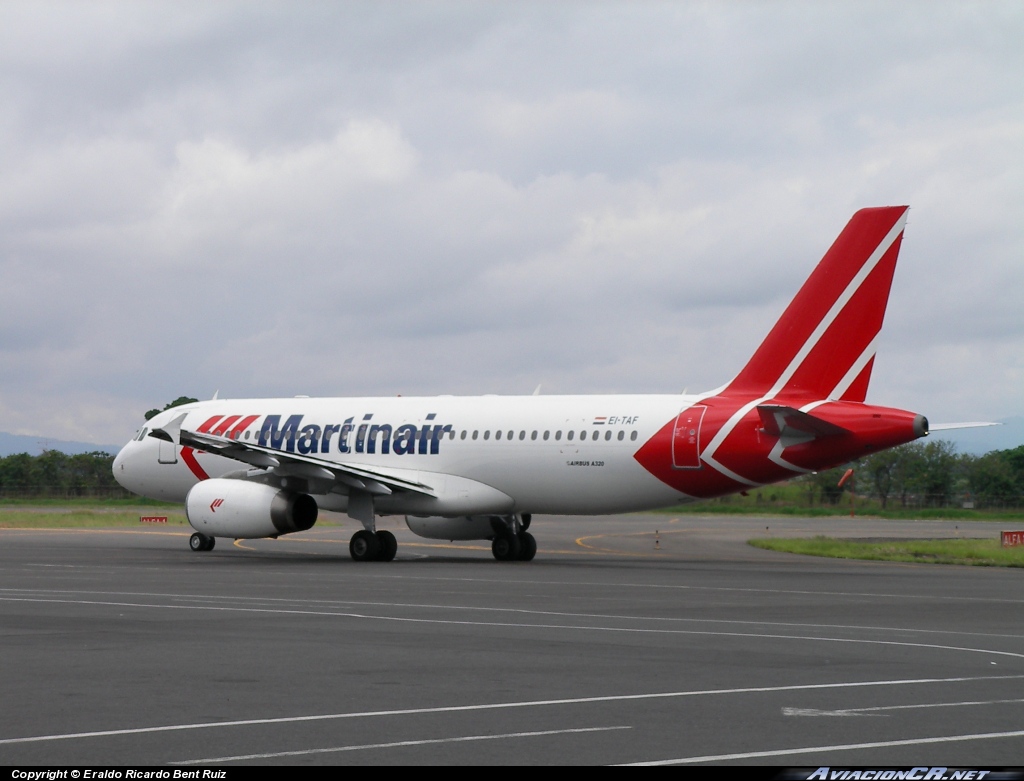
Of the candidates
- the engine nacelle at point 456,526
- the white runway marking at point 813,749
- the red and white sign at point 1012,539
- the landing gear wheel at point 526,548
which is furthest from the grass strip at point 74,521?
the white runway marking at point 813,749

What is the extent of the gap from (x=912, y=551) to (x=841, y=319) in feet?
27.1

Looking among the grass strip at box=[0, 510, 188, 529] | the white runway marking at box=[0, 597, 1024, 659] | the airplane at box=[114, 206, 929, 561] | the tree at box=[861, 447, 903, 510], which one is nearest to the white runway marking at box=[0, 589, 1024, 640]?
the white runway marking at box=[0, 597, 1024, 659]

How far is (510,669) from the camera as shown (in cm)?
1359

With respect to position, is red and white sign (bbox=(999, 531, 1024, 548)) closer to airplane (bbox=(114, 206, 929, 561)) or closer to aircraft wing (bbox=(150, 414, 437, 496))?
airplane (bbox=(114, 206, 929, 561))

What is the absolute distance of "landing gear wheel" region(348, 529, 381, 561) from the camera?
115 ft

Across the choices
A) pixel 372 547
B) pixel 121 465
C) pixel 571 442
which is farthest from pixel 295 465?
pixel 121 465

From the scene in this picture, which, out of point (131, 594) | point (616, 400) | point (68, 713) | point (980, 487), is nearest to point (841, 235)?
point (616, 400)

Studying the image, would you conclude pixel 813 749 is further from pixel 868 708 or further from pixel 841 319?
pixel 841 319

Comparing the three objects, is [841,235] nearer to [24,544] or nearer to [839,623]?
[839,623]

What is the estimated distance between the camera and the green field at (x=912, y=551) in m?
34.9

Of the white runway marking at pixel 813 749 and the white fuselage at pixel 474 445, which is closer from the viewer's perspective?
the white runway marking at pixel 813 749

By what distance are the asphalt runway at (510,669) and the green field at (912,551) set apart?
6438mm

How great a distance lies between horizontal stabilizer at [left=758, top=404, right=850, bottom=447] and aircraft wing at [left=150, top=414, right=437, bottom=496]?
9357 mm

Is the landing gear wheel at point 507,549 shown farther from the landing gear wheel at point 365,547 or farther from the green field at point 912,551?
the green field at point 912,551
